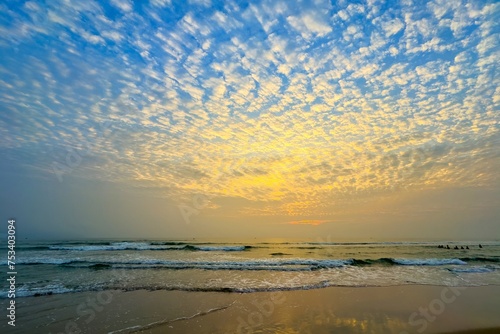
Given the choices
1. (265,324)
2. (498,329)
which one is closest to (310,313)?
(265,324)

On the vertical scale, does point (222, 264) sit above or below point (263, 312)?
above

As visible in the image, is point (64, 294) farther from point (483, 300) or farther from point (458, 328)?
point (483, 300)

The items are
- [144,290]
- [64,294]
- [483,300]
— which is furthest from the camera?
[144,290]

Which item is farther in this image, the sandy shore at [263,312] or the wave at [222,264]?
the wave at [222,264]

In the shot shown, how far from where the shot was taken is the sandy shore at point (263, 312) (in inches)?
357

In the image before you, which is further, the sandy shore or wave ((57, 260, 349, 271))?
wave ((57, 260, 349, 271))

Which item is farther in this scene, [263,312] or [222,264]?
[222,264]

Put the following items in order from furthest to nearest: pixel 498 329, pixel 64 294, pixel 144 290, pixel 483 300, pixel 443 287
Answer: pixel 443 287
pixel 144 290
pixel 64 294
pixel 483 300
pixel 498 329

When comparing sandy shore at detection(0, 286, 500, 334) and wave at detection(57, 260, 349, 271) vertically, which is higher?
wave at detection(57, 260, 349, 271)

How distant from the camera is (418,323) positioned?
31.3 feet

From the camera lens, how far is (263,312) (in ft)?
35.4

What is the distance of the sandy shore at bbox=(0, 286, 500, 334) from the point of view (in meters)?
9.07

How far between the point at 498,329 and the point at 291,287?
9.03 meters

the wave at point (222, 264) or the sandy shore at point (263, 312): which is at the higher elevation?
the wave at point (222, 264)
